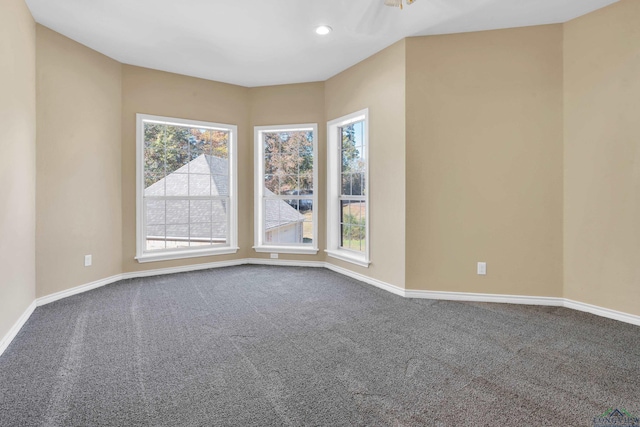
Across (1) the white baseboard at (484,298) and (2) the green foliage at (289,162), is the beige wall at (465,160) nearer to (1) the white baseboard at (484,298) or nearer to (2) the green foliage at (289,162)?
(1) the white baseboard at (484,298)

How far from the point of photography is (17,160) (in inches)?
104

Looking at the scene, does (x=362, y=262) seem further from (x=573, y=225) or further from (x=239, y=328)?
(x=573, y=225)

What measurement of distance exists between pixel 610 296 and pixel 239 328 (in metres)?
3.21

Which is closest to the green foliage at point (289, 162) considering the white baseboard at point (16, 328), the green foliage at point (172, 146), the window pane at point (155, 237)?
the green foliage at point (172, 146)

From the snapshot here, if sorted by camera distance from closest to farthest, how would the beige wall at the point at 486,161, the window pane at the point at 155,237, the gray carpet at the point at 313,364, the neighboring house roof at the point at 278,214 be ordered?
the gray carpet at the point at 313,364 → the beige wall at the point at 486,161 → the window pane at the point at 155,237 → the neighboring house roof at the point at 278,214

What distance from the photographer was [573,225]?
3.11m

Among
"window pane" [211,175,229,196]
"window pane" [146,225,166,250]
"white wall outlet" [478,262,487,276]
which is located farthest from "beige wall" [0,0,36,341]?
"white wall outlet" [478,262,487,276]

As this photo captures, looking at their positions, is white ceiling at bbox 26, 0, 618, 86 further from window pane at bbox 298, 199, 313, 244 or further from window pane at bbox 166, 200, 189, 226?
window pane at bbox 298, 199, 313, 244

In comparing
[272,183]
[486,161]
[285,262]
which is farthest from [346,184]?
[486,161]

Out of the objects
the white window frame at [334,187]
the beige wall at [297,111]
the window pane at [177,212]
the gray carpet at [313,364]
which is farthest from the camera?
the beige wall at [297,111]

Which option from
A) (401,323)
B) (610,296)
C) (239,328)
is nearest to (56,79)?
(239,328)

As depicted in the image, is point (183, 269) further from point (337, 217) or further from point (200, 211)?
point (337, 217)

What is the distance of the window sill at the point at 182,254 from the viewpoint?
4.30 meters

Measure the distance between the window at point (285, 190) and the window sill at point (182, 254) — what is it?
19.0 inches
